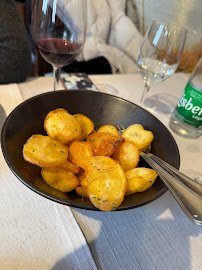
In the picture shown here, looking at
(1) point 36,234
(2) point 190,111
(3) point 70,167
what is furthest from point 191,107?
(1) point 36,234

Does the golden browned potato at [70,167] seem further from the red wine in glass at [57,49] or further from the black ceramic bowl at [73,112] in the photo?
the red wine in glass at [57,49]

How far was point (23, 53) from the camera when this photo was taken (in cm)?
73

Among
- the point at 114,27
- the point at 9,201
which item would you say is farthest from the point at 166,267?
the point at 114,27

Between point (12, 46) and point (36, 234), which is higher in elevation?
point (12, 46)

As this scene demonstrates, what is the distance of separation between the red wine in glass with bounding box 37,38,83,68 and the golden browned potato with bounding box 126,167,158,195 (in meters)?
0.36

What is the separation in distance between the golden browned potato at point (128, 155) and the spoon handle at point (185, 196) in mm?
45

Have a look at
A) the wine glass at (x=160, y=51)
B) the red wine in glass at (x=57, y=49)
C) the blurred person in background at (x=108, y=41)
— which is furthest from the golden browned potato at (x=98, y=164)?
the blurred person in background at (x=108, y=41)

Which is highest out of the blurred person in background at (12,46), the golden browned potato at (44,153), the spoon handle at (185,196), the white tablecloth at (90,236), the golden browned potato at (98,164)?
the blurred person in background at (12,46)

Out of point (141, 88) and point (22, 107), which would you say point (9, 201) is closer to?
point (22, 107)

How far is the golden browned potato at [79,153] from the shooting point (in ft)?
1.34

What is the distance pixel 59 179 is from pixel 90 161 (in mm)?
63

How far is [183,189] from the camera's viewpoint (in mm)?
380

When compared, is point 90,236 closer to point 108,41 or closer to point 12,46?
point 12,46

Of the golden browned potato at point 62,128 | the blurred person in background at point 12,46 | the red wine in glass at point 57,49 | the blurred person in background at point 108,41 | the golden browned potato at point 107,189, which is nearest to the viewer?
the golden browned potato at point 107,189
